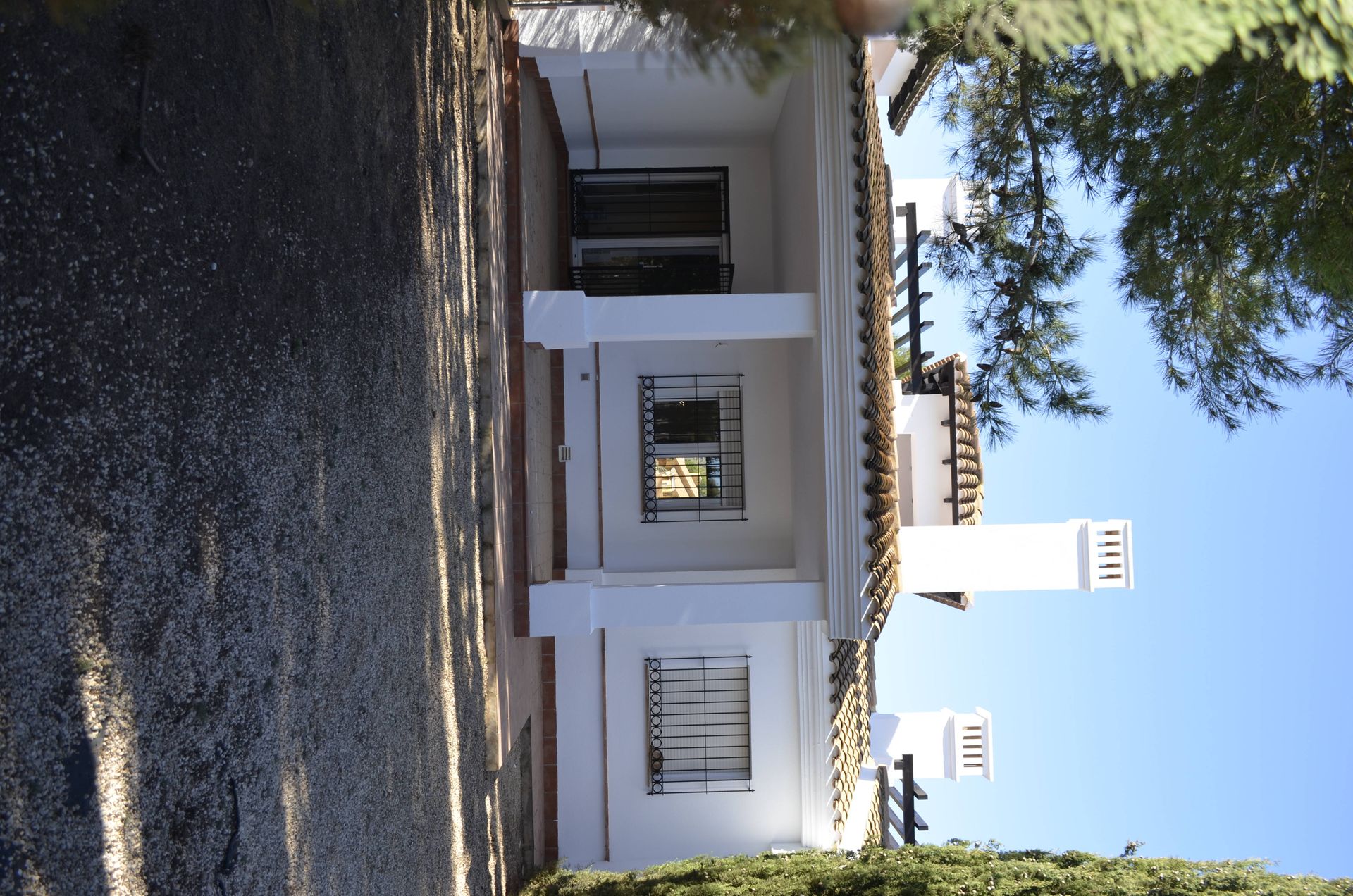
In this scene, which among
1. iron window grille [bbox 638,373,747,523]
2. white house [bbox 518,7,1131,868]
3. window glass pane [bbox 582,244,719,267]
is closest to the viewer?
white house [bbox 518,7,1131,868]

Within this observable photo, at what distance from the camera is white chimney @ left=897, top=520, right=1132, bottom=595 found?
6980mm

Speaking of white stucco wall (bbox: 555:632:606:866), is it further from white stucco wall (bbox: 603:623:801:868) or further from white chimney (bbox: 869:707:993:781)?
white chimney (bbox: 869:707:993:781)

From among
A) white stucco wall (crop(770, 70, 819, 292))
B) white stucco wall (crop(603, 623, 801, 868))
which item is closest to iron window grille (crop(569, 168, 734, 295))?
white stucco wall (crop(770, 70, 819, 292))

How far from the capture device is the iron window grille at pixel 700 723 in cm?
959

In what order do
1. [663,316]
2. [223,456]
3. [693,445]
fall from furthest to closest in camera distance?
1. [693,445]
2. [663,316]
3. [223,456]

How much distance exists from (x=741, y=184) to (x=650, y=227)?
1.21m

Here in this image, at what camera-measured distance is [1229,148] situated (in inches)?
202

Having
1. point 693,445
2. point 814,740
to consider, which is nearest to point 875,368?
point 693,445

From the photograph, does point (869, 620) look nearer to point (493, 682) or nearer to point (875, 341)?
point (875, 341)

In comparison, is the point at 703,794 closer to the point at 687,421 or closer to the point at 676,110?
the point at 687,421

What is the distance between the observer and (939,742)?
9.62 metres

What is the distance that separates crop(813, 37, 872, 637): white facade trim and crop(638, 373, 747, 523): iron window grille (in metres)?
2.74

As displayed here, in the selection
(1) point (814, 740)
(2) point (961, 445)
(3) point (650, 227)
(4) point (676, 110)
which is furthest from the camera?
(3) point (650, 227)

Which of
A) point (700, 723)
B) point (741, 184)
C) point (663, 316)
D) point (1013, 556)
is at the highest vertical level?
point (741, 184)
